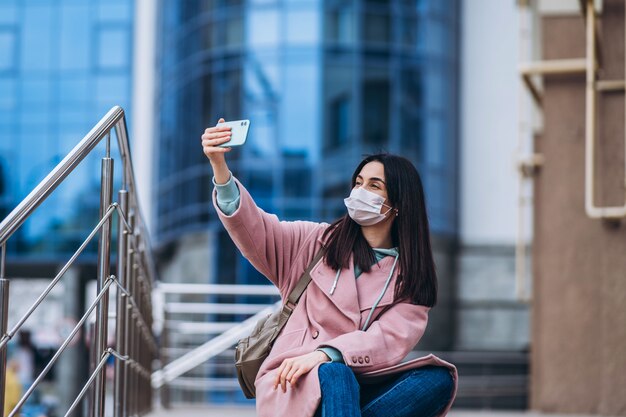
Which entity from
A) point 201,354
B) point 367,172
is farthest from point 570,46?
point 367,172

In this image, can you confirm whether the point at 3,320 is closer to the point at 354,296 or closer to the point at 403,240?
the point at 354,296

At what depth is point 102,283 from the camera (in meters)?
4.30

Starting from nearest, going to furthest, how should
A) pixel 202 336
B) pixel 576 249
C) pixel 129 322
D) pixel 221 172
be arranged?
1. pixel 221 172
2. pixel 129 322
3. pixel 576 249
4. pixel 202 336

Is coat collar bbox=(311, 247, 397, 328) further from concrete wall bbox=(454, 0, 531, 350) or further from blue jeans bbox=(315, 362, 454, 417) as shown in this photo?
concrete wall bbox=(454, 0, 531, 350)

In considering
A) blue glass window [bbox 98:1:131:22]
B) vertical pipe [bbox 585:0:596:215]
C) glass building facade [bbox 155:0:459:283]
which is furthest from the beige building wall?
blue glass window [bbox 98:1:131:22]

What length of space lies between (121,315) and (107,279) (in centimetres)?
39

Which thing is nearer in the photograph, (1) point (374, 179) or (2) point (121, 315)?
(1) point (374, 179)

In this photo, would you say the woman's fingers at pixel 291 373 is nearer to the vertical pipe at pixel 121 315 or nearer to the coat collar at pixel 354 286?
the coat collar at pixel 354 286

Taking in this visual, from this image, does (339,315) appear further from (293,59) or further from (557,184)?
(293,59)

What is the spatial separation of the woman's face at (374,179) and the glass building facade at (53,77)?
2906cm

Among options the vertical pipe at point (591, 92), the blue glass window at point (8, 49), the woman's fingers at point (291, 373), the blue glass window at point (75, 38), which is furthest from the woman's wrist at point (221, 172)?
the blue glass window at point (8, 49)

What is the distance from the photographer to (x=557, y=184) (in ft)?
30.7

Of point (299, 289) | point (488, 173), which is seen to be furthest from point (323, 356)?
point (488, 173)

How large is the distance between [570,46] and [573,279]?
73.3 inches
